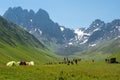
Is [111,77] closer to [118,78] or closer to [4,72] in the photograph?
[118,78]

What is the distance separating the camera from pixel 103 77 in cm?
5591

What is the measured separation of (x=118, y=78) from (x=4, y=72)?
1950cm

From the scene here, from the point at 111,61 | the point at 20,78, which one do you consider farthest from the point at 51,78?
the point at 111,61

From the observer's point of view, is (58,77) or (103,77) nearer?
(58,77)

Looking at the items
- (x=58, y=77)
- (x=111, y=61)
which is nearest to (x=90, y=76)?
(x=58, y=77)

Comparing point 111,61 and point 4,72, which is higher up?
point 111,61

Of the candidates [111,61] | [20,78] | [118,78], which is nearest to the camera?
[20,78]

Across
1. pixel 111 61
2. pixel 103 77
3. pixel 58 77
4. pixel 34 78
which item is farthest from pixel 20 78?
pixel 111 61

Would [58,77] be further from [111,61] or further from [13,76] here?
[111,61]

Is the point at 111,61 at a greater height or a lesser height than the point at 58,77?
greater

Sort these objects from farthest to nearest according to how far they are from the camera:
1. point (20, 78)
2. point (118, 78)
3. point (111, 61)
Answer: point (111, 61)
point (118, 78)
point (20, 78)

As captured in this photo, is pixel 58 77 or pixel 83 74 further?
pixel 83 74

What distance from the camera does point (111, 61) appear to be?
10544 cm

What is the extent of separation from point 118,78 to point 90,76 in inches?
191
